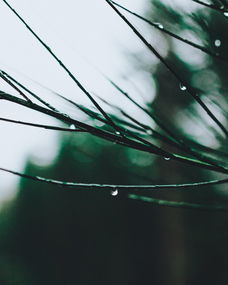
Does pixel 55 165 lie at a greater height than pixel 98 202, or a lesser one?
greater

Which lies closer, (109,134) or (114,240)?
(109,134)

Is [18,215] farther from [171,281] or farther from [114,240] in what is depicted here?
[171,281]

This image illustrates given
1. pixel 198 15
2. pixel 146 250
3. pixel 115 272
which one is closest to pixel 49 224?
pixel 115 272

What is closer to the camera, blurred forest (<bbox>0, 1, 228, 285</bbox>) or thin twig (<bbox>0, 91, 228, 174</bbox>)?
thin twig (<bbox>0, 91, 228, 174</bbox>)

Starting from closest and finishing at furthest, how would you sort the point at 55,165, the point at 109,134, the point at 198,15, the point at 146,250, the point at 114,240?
the point at 109,134 → the point at 198,15 → the point at 146,250 → the point at 114,240 → the point at 55,165

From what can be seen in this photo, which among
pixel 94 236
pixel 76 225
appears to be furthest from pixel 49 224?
pixel 94 236

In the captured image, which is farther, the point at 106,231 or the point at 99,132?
the point at 106,231

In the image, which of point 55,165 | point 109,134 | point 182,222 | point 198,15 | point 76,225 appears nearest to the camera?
point 109,134

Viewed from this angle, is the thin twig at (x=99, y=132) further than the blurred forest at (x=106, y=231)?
No

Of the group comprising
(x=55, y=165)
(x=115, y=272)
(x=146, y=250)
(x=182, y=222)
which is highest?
(x=55, y=165)
